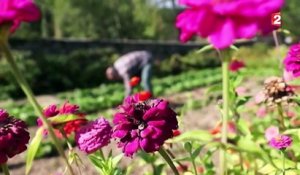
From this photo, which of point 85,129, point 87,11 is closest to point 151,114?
point 85,129

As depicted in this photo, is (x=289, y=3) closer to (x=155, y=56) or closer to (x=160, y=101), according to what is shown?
(x=155, y=56)

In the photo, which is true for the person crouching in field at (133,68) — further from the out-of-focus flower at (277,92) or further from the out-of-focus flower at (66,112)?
the out-of-focus flower at (66,112)

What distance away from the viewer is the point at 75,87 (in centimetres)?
1616

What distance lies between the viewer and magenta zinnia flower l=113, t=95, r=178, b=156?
134 cm

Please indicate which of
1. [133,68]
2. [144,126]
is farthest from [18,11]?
[133,68]

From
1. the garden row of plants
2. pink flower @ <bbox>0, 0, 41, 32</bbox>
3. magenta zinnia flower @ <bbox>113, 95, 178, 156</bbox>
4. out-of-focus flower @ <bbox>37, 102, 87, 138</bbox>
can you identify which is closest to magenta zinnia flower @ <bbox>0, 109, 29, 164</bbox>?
out-of-focus flower @ <bbox>37, 102, 87, 138</bbox>

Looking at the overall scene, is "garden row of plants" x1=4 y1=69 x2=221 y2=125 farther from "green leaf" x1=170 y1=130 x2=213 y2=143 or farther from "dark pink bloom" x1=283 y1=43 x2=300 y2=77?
"green leaf" x1=170 y1=130 x2=213 y2=143

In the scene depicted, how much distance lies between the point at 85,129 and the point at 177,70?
56.1 ft

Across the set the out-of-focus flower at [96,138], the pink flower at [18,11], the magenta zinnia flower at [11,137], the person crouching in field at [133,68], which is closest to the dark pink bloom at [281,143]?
the out-of-focus flower at [96,138]

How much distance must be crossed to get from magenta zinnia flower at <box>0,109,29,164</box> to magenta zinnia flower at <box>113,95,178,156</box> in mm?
241

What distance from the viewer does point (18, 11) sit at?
969 mm

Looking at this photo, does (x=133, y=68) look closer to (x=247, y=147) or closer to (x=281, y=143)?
(x=281, y=143)

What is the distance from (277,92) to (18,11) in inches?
53.8

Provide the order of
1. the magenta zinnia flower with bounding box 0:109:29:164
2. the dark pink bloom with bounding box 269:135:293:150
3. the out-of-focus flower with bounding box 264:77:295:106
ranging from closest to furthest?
1. the magenta zinnia flower with bounding box 0:109:29:164
2. the dark pink bloom with bounding box 269:135:293:150
3. the out-of-focus flower with bounding box 264:77:295:106
